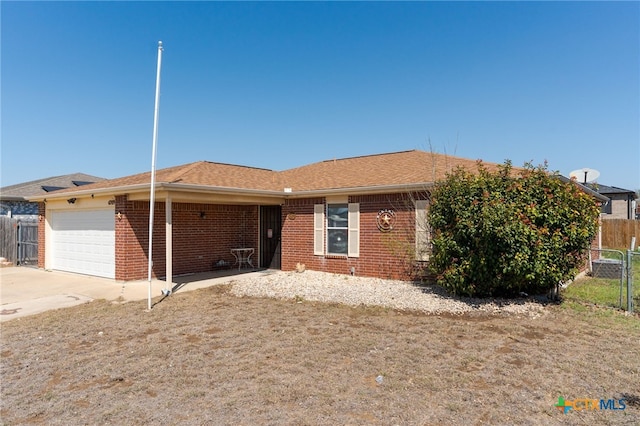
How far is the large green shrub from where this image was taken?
22.8ft

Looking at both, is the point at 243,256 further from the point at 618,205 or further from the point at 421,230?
the point at 618,205

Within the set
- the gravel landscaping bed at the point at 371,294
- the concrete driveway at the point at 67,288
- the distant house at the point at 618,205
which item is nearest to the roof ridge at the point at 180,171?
the concrete driveway at the point at 67,288

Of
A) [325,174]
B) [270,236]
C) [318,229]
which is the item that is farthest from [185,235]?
[325,174]

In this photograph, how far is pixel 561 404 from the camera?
11.6 feet

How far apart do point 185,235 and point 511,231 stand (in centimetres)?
960

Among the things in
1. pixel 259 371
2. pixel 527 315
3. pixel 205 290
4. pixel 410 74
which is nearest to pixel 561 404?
pixel 259 371

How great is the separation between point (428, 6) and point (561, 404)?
36.9 ft

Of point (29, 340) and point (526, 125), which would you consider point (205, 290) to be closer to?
point (29, 340)

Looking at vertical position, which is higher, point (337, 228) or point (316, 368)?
point (337, 228)

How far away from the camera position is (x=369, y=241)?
10.8 meters

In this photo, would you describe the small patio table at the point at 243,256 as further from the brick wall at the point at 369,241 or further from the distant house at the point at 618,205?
the distant house at the point at 618,205

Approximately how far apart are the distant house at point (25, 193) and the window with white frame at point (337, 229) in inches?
627

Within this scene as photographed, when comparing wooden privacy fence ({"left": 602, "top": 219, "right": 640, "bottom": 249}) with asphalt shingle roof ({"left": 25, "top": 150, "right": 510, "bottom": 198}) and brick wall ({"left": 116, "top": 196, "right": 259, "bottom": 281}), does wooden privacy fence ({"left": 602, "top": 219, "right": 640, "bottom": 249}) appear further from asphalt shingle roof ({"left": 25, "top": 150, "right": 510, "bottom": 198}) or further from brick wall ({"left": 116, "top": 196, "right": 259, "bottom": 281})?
brick wall ({"left": 116, "top": 196, "right": 259, "bottom": 281})

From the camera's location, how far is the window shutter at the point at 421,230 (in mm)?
9625
